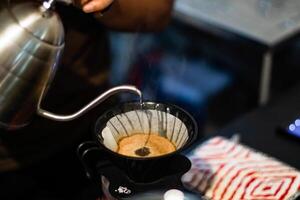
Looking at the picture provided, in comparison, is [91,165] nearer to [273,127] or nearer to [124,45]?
[273,127]

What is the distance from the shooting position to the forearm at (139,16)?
103 cm

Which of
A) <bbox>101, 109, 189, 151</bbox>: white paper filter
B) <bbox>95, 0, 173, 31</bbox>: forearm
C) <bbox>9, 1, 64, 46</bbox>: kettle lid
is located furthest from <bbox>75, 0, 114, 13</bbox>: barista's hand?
<bbox>95, 0, 173, 31</bbox>: forearm

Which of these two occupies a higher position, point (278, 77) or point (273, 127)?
point (273, 127)

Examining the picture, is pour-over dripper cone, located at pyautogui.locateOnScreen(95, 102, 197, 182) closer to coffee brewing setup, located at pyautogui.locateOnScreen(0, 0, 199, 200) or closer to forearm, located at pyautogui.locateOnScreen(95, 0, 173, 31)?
coffee brewing setup, located at pyautogui.locateOnScreen(0, 0, 199, 200)

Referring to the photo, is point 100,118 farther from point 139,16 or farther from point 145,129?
point 139,16

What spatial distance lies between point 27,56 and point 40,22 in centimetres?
5

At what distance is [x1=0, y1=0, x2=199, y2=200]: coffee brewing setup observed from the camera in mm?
678

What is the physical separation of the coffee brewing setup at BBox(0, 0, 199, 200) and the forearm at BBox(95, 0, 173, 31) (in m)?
0.31

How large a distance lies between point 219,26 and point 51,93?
0.63 metres

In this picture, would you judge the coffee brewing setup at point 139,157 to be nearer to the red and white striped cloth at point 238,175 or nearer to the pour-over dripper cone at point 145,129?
the pour-over dripper cone at point 145,129

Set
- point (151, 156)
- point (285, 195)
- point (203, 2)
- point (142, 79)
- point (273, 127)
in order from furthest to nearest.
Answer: point (203, 2)
point (142, 79)
point (273, 127)
point (285, 195)
point (151, 156)

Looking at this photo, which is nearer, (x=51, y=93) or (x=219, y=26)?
(x=51, y=93)

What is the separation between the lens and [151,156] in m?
0.67

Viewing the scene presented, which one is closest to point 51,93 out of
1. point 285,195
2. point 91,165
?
point 91,165
